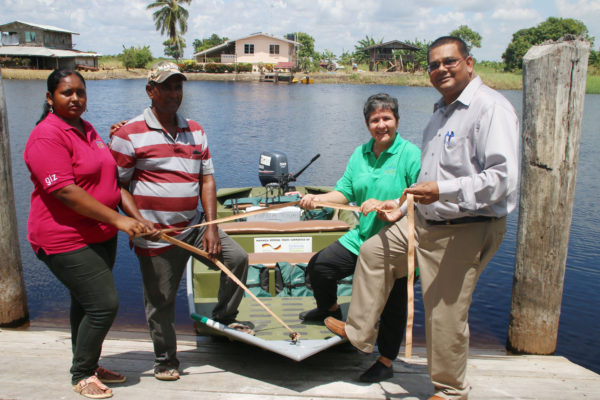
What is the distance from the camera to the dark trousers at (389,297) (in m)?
3.47

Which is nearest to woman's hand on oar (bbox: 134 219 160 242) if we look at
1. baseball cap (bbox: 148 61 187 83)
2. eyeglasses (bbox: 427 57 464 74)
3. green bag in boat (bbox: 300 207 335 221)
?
baseball cap (bbox: 148 61 187 83)

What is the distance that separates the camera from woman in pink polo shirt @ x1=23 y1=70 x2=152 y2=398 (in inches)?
110

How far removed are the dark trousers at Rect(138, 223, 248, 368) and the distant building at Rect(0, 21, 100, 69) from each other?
5978cm

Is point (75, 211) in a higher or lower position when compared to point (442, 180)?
lower

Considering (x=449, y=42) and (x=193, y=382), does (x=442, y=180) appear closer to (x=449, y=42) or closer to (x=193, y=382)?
(x=449, y=42)

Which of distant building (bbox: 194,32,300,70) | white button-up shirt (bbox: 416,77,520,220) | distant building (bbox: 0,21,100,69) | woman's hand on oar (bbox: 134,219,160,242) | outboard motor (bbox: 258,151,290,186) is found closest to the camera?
white button-up shirt (bbox: 416,77,520,220)

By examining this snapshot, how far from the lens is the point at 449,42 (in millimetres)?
2742

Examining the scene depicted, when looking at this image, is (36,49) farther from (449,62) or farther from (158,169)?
(449,62)

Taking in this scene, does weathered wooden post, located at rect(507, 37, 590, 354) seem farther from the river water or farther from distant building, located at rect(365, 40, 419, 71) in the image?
distant building, located at rect(365, 40, 419, 71)

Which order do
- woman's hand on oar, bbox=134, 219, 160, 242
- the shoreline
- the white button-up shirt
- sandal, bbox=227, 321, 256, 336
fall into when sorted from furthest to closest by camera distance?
the shoreline
sandal, bbox=227, 321, 256, 336
woman's hand on oar, bbox=134, 219, 160, 242
the white button-up shirt

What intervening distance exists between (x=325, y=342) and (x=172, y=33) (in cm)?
6961

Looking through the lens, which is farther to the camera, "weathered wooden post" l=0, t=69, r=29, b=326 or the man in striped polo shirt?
"weathered wooden post" l=0, t=69, r=29, b=326

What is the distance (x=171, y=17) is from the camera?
6625cm

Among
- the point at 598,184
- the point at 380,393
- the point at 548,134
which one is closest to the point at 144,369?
the point at 380,393
